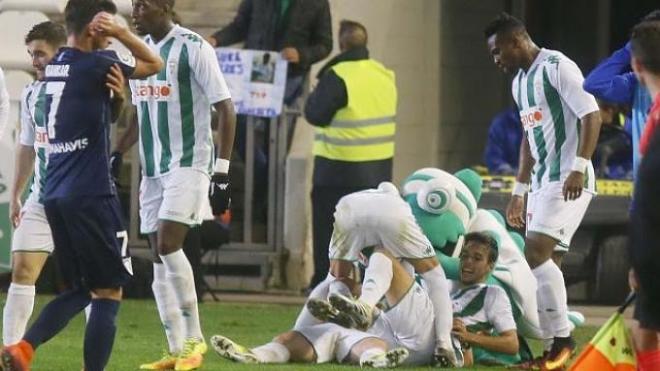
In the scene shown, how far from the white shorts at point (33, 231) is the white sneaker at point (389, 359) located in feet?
6.19

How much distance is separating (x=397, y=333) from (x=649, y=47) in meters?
4.04

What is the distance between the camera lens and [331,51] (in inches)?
693

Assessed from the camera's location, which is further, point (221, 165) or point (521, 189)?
point (521, 189)

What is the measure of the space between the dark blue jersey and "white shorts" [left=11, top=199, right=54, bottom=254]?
1320 mm

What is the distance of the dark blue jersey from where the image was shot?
1009 cm

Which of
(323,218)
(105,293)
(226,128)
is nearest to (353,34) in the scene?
(323,218)

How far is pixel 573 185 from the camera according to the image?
11.9 meters

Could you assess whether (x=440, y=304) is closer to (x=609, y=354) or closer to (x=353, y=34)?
(x=609, y=354)

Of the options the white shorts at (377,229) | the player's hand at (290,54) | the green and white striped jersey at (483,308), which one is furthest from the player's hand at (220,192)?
the player's hand at (290,54)

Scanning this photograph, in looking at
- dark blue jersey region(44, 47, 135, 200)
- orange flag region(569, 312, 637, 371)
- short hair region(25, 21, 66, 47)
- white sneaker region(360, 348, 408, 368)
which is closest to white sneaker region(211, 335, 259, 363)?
white sneaker region(360, 348, 408, 368)

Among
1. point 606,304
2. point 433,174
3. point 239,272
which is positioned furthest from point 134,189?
point 433,174

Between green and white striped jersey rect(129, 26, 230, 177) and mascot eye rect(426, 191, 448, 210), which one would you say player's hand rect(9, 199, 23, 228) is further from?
mascot eye rect(426, 191, 448, 210)

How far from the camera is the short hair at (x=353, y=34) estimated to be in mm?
16578

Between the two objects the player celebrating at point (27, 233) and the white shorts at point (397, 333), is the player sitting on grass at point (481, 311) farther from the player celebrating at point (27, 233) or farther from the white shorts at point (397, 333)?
the player celebrating at point (27, 233)
